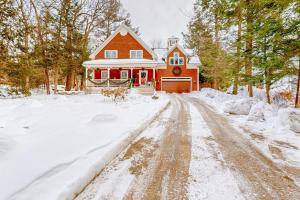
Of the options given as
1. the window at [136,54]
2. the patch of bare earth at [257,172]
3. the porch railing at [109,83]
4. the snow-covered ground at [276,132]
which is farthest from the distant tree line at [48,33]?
the snow-covered ground at [276,132]

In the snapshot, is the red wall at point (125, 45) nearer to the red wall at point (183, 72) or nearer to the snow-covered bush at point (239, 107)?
the red wall at point (183, 72)

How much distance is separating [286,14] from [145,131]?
641 centimetres

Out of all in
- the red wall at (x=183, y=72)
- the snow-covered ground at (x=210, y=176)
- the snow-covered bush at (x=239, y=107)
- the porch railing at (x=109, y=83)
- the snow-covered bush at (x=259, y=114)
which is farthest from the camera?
the red wall at (x=183, y=72)

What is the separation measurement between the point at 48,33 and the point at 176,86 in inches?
611

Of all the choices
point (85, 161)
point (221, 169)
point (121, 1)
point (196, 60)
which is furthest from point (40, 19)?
point (221, 169)

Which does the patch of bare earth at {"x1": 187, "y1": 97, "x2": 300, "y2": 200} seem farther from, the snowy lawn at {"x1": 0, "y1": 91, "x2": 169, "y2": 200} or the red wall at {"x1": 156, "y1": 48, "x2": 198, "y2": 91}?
the red wall at {"x1": 156, "y1": 48, "x2": 198, "y2": 91}

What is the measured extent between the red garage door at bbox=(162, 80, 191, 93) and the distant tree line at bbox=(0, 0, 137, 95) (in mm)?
10595

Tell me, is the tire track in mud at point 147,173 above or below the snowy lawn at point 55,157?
below

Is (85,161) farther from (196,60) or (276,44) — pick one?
(196,60)

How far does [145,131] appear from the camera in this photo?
16.6ft

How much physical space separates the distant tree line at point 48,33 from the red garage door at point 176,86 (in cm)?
1060

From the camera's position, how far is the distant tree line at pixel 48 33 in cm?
934

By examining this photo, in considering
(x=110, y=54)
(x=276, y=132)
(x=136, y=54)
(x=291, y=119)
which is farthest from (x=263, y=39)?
(x=110, y=54)

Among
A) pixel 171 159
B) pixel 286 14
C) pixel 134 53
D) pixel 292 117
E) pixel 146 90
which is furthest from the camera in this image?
pixel 134 53
